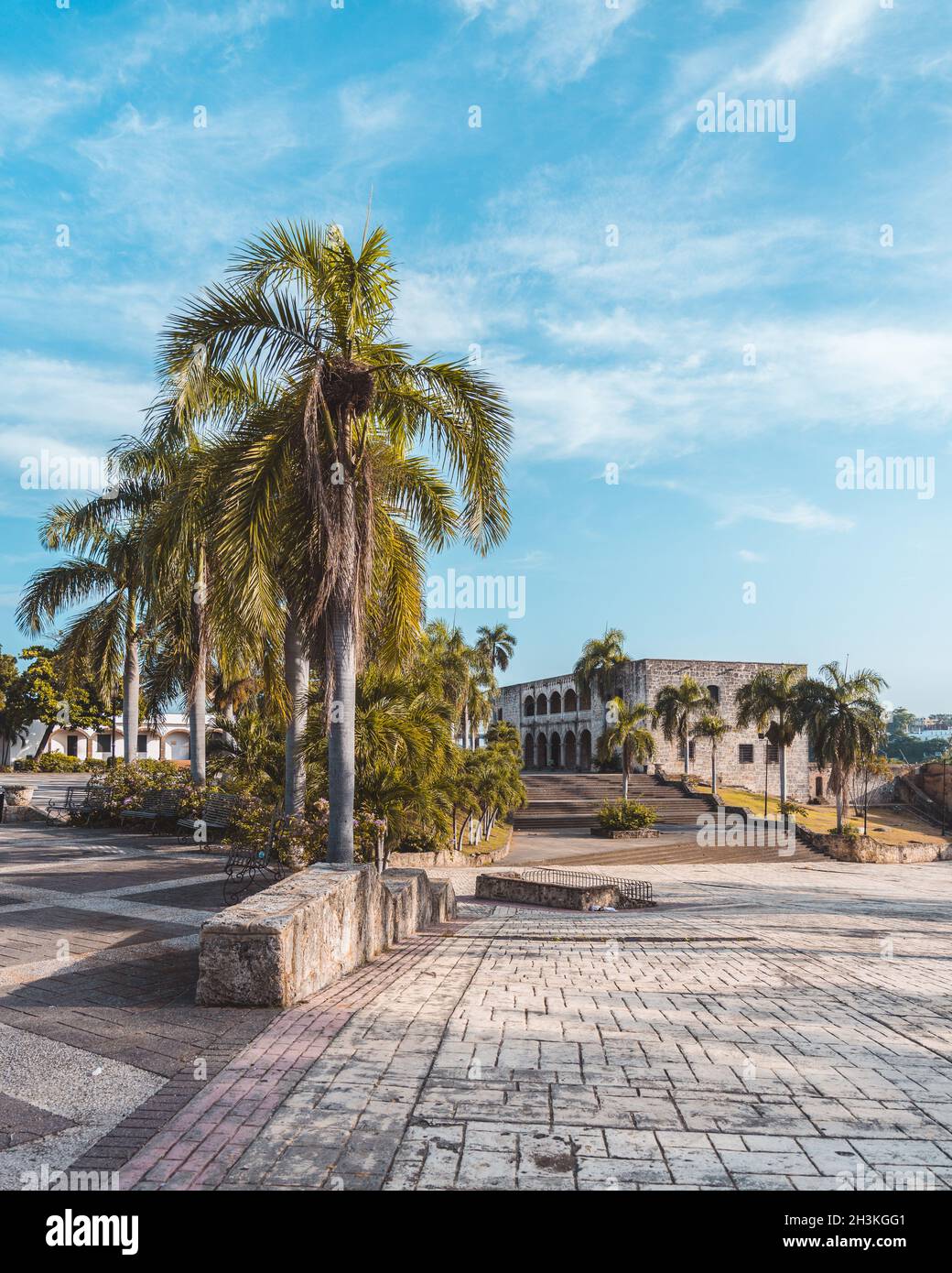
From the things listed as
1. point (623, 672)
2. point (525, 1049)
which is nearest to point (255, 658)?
point (525, 1049)

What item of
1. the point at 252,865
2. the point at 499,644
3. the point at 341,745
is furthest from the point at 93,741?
the point at 341,745

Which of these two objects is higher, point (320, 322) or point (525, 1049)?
point (320, 322)

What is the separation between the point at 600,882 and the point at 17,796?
46.7 feet

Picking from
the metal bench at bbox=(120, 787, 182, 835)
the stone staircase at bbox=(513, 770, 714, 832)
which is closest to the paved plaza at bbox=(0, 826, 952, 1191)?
the metal bench at bbox=(120, 787, 182, 835)

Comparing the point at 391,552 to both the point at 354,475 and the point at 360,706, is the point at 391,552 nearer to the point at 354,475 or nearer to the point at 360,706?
the point at 354,475

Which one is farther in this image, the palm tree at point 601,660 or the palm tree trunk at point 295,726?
the palm tree at point 601,660

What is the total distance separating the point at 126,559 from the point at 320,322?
11815mm

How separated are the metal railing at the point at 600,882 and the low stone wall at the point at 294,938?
32.9 feet

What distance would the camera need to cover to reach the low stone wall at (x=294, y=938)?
16.8 ft

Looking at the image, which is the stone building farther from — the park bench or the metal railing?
the park bench

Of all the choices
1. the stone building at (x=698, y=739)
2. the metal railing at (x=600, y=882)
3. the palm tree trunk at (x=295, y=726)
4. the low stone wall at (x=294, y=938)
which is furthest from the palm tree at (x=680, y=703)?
the low stone wall at (x=294, y=938)

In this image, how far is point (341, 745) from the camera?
902 centimetres

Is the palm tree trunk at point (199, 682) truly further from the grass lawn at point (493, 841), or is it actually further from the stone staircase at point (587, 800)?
the stone staircase at point (587, 800)

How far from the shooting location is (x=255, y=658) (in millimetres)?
10602
